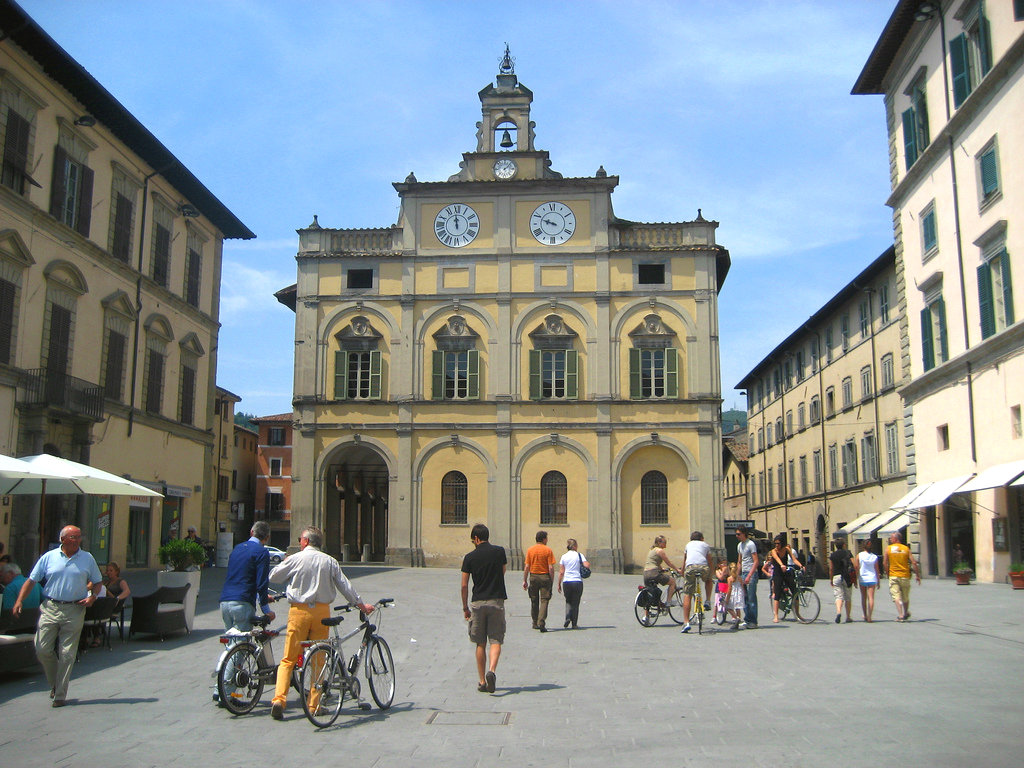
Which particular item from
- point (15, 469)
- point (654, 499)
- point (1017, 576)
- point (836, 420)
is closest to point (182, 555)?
point (15, 469)

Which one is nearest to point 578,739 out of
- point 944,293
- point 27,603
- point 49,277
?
point 27,603

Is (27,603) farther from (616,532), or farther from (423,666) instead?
(616,532)

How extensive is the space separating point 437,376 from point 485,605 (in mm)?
27785

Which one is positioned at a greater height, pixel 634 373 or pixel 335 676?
pixel 634 373

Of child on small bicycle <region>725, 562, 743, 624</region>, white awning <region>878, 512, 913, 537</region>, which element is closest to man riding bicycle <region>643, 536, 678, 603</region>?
child on small bicycle <region>725, 562, 743, 624</region>

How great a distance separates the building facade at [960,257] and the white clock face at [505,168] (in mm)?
14001

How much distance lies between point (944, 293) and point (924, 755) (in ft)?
68.8

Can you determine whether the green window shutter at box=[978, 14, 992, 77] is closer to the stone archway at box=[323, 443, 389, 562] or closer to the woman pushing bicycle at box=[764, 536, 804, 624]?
the woman pushing bicycle at box=[764, 536, 804, 624]

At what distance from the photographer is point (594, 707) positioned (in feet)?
29.9

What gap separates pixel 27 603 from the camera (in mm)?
11773

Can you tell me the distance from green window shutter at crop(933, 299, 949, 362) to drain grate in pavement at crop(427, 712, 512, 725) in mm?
20608

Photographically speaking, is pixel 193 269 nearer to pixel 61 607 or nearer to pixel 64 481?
pixel 64 481

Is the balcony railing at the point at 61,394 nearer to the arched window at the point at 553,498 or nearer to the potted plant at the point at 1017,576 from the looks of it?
the arched window at the point at 553,498

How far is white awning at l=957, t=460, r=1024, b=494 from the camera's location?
20325mm
